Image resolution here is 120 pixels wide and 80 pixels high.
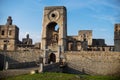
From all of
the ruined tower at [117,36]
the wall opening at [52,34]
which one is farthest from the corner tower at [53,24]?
the ruined tower at [117,36]

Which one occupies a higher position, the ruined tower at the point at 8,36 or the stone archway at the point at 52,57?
the ruined tower at the point at 8,36

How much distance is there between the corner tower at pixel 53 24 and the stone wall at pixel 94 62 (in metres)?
4.70

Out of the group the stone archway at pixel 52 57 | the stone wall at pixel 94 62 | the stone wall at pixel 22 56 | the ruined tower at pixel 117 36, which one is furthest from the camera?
the ruined tower at pixel 117 36

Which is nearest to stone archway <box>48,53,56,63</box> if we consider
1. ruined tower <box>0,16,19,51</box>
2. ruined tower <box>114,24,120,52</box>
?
ruined tower <box>0,16,19,51</box>

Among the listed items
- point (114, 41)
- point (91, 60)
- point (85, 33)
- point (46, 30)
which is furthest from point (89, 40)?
point (91, 60)

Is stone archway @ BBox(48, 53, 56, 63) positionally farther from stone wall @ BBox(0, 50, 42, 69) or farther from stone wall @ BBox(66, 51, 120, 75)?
stone wall @ BBox(66, 51, 120, 75)

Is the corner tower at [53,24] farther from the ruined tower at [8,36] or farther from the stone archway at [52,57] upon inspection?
the ruined tower at [8,36]

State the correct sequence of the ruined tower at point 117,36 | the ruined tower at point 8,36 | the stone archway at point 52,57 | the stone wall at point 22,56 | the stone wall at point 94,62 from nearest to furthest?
the stone wall at point 94,62
the stone wall at point 22,56
the stone archway at point 52,57
the ruined tower at point 117,36
the ruined tower at point 8,36

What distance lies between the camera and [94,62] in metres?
46.4

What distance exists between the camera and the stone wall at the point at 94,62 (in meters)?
45.4

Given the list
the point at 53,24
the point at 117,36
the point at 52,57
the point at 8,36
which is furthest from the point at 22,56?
A: the point at 117,36

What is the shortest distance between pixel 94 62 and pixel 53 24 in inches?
567

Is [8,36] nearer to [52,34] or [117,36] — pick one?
[52,34]

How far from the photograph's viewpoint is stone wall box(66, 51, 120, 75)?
45438 millimetres
